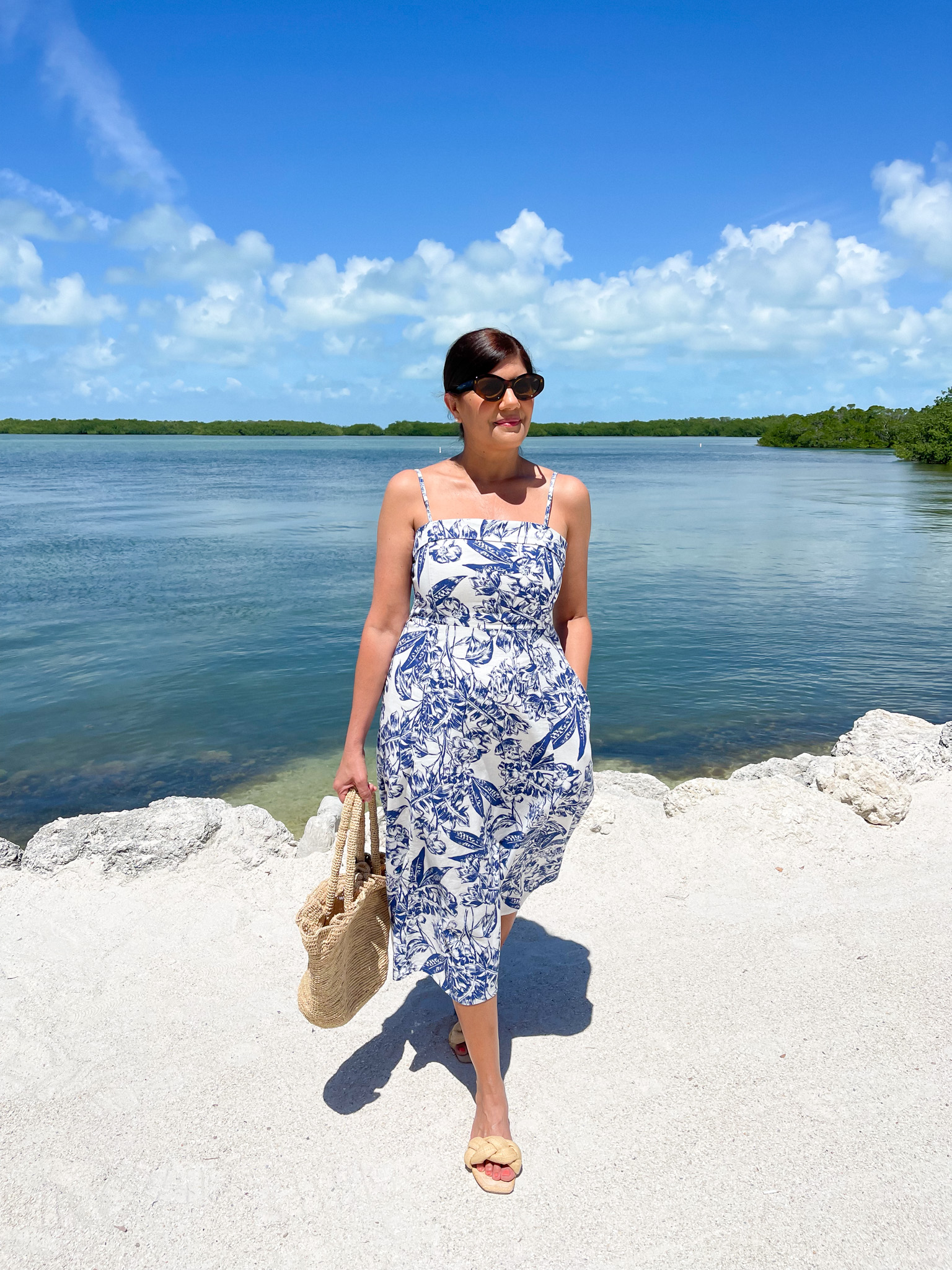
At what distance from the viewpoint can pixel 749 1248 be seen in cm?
233

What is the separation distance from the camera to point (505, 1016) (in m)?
3.43

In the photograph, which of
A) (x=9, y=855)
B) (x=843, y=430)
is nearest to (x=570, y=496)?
(x=9, y=855)

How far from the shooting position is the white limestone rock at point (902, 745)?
5.54m

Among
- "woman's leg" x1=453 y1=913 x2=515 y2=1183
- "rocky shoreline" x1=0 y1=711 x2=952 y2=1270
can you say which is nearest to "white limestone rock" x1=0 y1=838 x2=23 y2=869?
"rocky shoreline" x1=0 y1=711 x2=952 y2=1270

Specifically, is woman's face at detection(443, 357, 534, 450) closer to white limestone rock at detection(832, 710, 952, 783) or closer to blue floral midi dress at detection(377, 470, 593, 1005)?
blue floral midi dress at detection(377, 470, 593, 1005)

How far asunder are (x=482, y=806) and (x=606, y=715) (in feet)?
23.2

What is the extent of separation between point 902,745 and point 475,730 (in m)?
4.44

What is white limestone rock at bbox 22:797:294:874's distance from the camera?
14.6 ft

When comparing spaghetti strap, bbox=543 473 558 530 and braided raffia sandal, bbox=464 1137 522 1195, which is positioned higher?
spaghetti strap, bbox=543 473 558 530

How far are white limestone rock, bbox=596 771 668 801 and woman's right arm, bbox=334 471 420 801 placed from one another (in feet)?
10.6

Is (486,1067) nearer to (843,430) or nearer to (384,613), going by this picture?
(384,613)

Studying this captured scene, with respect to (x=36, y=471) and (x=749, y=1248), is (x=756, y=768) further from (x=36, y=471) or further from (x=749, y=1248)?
(x=36, y=471)

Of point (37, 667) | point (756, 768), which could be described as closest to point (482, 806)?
point (756, 768)

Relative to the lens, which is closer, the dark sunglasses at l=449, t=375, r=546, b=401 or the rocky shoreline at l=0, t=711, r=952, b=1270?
the rocky shoreline at l=0, t=711, r=952, b=1270
